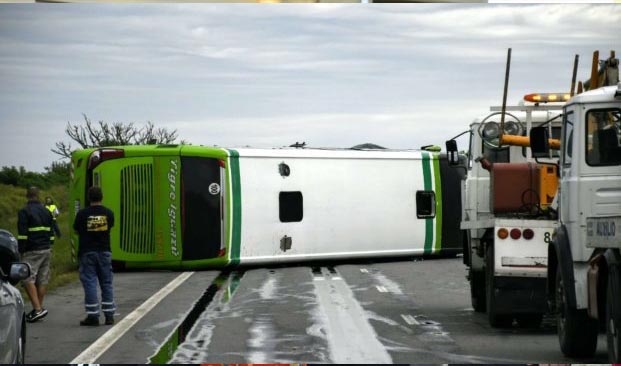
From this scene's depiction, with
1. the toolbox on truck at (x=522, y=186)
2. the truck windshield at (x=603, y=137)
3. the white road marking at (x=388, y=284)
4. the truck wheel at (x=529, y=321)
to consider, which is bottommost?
the white road marking at (x=388, y=284)

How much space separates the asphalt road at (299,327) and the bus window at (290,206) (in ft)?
17.9

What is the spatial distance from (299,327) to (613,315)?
19.4 feet

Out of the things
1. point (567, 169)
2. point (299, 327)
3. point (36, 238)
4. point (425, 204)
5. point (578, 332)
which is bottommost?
point (299, 327)

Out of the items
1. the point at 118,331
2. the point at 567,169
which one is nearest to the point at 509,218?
the point at 567,169

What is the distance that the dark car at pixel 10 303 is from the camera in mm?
10445

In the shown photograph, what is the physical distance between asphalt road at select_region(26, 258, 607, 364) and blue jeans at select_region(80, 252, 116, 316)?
32 centimetres

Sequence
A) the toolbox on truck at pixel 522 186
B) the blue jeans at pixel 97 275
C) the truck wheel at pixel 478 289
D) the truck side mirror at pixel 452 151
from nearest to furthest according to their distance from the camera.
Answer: the toolbox on truck at pixel 522 186, the blue jeans at pixel 97 275, the truck wheel at pixel 478 289, the truck side mirror at pixel 452 151

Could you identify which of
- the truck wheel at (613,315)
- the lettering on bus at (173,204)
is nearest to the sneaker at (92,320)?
the truck wheel at (613,315)

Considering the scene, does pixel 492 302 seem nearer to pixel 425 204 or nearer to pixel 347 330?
pixel 347 330

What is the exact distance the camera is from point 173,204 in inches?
1216

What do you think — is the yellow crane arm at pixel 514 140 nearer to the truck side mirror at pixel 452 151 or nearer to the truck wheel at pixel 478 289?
the truck wheel at pixel 478 289

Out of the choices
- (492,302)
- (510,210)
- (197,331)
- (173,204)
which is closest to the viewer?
(492,302)

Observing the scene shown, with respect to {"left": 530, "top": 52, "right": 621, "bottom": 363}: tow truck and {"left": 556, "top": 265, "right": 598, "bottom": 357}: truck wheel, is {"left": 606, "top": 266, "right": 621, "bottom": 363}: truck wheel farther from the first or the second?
{"left": 556, "top": 265, "right": 598, "bottom": 357}: truck wheel

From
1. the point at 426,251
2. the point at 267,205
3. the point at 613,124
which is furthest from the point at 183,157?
the point at 613,124
